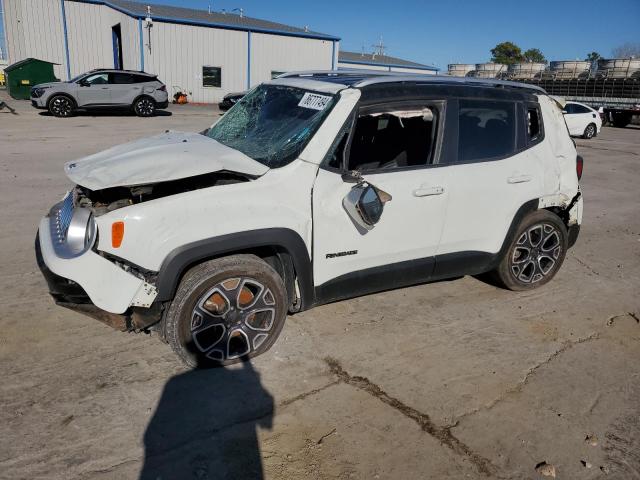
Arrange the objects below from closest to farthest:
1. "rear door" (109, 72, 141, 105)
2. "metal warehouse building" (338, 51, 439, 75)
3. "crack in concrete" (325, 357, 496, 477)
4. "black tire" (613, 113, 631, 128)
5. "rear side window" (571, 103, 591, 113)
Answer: "crack in concrete" (325, 357, 496, 477) → "rear door" (109, 72, 141, 105) → "rear side window" (571, 103, 591, 113) → "black tire" (613, 113, 631, 128) → "metal warehouse building" (338, 51, 439, 75)

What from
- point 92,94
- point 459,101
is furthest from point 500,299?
point 92,94

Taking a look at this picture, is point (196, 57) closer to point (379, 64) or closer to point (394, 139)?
point (379, 64)

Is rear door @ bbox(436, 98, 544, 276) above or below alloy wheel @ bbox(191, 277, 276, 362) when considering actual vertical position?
above

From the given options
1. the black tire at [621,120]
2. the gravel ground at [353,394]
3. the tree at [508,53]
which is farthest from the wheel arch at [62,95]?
the tree at [508,53]

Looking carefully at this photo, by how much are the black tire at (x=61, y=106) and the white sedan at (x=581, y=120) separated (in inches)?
705

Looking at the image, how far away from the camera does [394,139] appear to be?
434 cm

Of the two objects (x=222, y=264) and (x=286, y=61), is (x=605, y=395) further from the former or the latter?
(x=286, y=61)

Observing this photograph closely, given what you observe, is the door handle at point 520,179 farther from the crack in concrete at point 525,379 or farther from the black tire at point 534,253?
the crack in concrete at point 525,379

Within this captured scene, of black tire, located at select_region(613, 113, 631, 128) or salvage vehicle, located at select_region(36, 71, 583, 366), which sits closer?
salvage vehicle, located at select_region(36, 71, 583, 366)

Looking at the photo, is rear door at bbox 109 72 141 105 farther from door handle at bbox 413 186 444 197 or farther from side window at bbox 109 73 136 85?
door handle at bbox 413 186 444 197

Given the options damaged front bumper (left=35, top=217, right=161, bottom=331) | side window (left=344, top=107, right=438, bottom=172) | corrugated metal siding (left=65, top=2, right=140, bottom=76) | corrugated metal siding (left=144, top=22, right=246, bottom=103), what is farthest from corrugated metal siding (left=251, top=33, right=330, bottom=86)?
damaged front bumper (left=35, top=217, right=161, bottom=331)

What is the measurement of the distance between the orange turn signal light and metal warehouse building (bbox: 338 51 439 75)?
136 feet

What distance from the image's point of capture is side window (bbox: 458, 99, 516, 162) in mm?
4027

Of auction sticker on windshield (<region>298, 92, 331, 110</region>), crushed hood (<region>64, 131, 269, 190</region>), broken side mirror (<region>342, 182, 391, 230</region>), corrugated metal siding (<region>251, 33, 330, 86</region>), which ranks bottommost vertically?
broken side mirror (<region>342, 182, 391, 230</region>)
